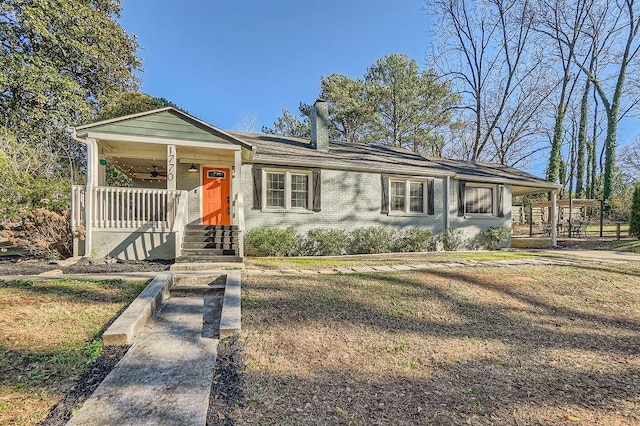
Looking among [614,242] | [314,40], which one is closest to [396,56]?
[314,40]

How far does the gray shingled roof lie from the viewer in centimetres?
1004

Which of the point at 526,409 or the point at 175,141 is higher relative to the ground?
the point at 175,141

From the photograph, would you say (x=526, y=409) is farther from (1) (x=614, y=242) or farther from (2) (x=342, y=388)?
(1) (x=614, y=242)

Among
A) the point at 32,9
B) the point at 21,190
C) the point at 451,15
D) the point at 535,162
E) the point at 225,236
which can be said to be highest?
the point at 451,15

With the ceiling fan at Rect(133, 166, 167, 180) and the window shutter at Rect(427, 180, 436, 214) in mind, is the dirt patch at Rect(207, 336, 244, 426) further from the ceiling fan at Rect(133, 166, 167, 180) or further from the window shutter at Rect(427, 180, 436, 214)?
the window shutter at Rect(427, 180, 436, 214)

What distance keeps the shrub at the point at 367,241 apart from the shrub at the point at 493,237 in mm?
4643

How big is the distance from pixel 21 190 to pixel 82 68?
12844 millimetres

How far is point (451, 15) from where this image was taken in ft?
69.4

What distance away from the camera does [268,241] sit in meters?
9.09

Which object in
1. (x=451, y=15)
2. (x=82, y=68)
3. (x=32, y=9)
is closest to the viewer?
(x=32, y=9)

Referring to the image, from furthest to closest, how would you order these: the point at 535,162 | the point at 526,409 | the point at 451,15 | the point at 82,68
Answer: the point at 535,162 < the point at 451,15 < the point at 82,68 < the point at 526,409

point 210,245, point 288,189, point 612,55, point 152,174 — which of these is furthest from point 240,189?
point 612,55

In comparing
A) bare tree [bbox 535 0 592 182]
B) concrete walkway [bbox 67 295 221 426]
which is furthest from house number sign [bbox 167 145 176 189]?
bare tree [bbox 535 0 592 182]

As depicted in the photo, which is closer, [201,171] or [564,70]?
[201,171]
